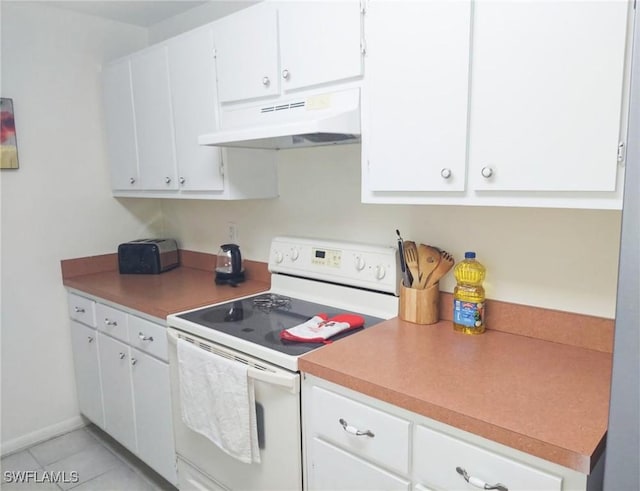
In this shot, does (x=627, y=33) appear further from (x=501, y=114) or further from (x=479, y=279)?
(x=479, y=279)

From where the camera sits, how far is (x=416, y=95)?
1.39m

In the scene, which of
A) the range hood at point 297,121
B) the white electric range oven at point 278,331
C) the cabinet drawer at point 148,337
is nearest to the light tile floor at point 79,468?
the white electric range oven at point 278,331

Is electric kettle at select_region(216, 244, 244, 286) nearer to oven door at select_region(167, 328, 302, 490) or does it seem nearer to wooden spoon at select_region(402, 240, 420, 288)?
oven door at select_region(167, 328, 302, 490)

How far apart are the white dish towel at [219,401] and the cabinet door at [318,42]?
1062 millimetres

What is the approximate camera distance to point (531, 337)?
5.07ft

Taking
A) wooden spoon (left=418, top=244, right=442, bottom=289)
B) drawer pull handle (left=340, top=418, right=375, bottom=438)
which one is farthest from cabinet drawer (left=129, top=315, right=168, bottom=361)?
wooden spoon (left=418, top=244, right=442, bottom=289)

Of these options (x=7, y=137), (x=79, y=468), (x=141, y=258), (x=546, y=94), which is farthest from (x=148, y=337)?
(x=546, y=94)

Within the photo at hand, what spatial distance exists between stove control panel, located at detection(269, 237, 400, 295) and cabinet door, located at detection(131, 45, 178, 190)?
71cm

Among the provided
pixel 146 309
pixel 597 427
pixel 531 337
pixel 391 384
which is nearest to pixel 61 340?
pixel 146 309

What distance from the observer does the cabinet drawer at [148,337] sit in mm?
1977

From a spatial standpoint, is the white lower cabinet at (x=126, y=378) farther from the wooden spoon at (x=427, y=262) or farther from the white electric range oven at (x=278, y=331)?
the wooden spoon at (x=427, y=262)

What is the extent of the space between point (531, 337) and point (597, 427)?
1.91ft

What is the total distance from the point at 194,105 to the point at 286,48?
647mm

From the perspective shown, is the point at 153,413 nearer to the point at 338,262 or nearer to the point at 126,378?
the point at 126,378
